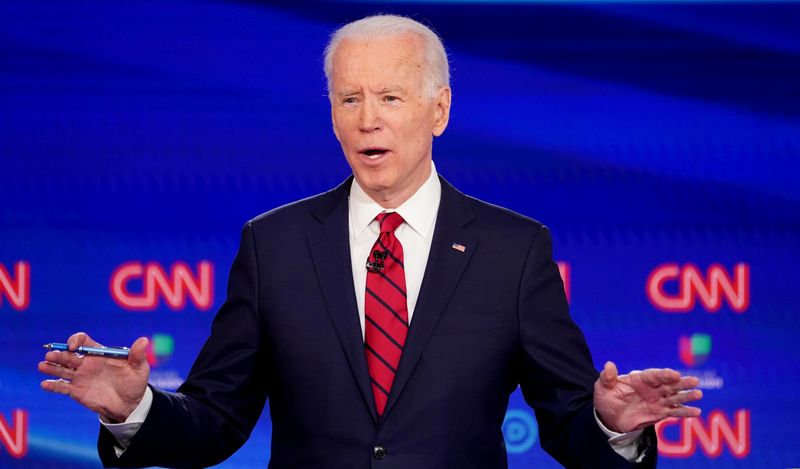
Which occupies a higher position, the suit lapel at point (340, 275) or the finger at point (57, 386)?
the suit lapel at point (340, 275)

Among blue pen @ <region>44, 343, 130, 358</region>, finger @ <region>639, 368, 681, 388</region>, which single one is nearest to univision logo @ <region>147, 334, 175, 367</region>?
blue pen @ <region>44, 343, 130, 358</region>

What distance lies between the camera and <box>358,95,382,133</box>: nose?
228 centimetres

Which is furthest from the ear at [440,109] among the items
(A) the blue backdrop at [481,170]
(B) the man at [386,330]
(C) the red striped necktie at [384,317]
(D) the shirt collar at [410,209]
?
(A) the blue backdrop at [481,170]

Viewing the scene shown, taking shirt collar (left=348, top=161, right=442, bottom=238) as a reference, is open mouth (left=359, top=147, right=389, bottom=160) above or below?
above

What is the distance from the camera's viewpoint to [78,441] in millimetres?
3795

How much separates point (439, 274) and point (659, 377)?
487mm

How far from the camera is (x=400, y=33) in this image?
91.7 inches

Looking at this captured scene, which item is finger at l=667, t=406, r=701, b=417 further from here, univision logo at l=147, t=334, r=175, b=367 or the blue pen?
univision logo at l=147, t=334, r=175, b=367

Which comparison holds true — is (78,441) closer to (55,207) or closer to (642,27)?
(55,207)

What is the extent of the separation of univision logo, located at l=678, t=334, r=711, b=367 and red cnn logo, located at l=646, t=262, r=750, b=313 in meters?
0.08

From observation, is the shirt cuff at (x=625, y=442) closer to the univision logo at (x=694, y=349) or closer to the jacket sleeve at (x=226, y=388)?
the jacket sleeve at (x=226, y=388)

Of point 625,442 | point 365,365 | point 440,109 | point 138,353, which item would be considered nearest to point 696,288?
point 440,109

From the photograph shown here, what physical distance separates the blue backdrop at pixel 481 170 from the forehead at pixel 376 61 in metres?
1.46

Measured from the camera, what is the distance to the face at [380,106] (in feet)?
7.52
